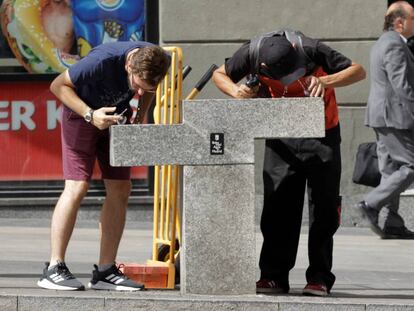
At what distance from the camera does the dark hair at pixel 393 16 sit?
11.0 metres

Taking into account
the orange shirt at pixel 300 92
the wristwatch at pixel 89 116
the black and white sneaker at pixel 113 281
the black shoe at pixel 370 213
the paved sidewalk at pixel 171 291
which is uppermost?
the orange shirt at pixel 300 92

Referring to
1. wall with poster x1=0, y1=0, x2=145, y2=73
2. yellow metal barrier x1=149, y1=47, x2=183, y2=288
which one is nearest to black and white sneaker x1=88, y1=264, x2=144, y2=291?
yellow metal barrier x1=149, y1=47, x2=183, y2=288

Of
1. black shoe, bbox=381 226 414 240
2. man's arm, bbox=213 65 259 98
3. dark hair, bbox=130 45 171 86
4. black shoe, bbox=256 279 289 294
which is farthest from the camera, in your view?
black shoe, bbox=381 226 414 240

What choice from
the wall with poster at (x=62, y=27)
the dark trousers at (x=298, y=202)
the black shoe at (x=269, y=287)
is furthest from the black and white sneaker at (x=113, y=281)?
the wall with poster at (x=62, y=27)

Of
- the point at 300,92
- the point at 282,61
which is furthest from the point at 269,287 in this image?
the point at 282,61

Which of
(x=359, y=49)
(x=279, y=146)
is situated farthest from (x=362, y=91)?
(x=279, y=146)

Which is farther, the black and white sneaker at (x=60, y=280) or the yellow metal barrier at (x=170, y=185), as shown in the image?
the yellow metal barrier at (x=170, y=185)

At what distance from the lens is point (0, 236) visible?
10789 mm

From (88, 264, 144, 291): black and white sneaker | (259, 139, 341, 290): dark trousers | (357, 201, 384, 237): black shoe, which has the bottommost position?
(88, 264, 144, 291): black and white sneaker

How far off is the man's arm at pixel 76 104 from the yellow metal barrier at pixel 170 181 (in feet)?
2.06

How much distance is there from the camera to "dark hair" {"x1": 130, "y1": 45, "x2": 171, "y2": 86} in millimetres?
7031

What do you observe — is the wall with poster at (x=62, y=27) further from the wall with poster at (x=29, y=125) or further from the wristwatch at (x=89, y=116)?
the wristwatch at (x=89, y=116)

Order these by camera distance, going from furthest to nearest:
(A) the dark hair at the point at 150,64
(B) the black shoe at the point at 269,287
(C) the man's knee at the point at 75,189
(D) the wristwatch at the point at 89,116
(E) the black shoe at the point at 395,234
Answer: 1. (E) the black shoe at the point at 395,234
2. (B) the black shoe at the point at 269,287
3. (C) the man's knee at the point at 75,189
4. (D) the wristwatch at the point at 89,116
5. (A) the dark hair at the point at 150,64

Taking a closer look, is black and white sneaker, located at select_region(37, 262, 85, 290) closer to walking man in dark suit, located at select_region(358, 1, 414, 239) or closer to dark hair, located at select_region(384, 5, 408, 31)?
walking man in dark suit, located at select_region(358, 1, 414, 239)
